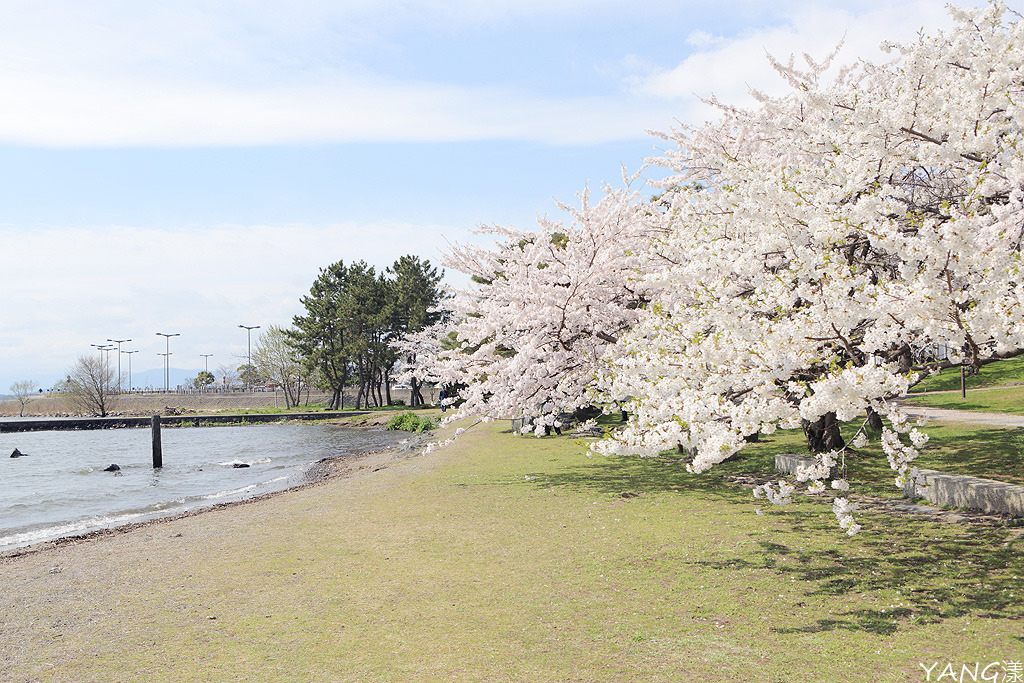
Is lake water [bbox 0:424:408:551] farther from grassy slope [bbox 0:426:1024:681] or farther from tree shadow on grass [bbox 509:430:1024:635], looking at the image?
tree shadow on grass [bbox 509:430:1024:635]

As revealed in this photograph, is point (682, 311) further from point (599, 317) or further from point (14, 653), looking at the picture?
point (14, 653)

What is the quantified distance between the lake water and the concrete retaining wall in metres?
18.5

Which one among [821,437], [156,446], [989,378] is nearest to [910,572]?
[821,437]

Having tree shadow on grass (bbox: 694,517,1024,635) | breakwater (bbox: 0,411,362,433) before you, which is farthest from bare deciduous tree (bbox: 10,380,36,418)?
tree shadow on grass (bbox: 694,517,1024,635)

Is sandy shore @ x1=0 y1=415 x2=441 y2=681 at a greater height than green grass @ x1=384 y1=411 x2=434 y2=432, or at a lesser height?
greater

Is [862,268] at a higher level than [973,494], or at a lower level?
higher

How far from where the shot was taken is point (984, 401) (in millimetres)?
26000

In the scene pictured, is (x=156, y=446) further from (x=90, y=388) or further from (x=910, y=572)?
(x=90, y=388)

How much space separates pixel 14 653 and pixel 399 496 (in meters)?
8.72

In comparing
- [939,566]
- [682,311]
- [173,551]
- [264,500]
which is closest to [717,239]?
[682,311]

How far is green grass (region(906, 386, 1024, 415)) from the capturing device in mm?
23348

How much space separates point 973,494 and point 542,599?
271 inches

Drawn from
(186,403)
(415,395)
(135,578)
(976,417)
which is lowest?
(186,403)

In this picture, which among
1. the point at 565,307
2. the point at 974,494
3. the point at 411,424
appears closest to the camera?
the point at 974,494
